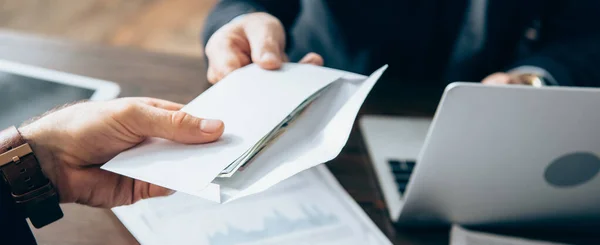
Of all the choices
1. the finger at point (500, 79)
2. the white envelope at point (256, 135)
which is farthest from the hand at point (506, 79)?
the white envelope at point (256, 135)

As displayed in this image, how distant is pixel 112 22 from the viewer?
2352mm

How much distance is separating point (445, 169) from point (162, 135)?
33 cm

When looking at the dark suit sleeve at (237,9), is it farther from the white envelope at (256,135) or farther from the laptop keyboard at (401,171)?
the laptop keyboard at (401,171)

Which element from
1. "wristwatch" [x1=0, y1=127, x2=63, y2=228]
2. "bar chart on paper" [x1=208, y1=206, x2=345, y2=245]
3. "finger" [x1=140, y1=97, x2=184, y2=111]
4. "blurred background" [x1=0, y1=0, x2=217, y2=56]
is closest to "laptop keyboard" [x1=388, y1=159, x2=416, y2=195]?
"bar chart on paper" [x1=208, y1=206, x2=345, y2=245]

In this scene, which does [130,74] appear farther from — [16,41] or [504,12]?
[504,12]

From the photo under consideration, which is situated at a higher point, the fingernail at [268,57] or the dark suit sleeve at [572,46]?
the fingernail at [268,57]

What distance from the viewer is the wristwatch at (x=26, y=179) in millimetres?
532

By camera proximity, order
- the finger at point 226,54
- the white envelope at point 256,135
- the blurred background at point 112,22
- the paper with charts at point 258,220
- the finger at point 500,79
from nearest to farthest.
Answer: the white envelope at point 256,135 < the paper with charts at point 258,220 < the finger at point 226,54 < the finger at point 500,79 < the blurred background at point 112,22

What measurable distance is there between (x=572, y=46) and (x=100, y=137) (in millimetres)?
869

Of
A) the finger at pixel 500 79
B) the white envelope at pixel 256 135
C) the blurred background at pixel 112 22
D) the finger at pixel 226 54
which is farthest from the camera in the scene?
the blurred background at pixel 112 22

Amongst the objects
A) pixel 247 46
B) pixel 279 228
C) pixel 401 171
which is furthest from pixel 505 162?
pixel 247 46

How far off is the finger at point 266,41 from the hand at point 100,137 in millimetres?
132

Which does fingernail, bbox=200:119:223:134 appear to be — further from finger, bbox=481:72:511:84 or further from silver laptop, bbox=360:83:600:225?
finger, bbox=481:72:511:84

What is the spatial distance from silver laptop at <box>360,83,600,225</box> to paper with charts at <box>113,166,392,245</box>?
0.23ft
